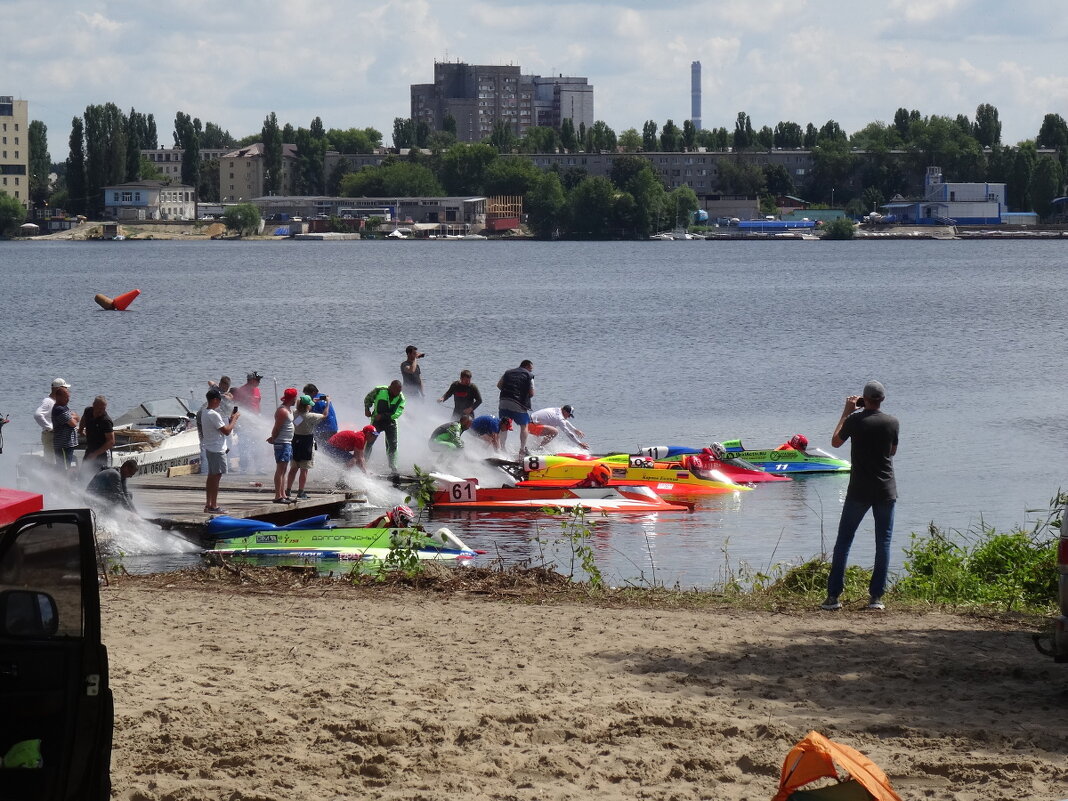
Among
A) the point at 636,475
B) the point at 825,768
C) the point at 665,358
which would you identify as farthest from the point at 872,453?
the point at 665,358

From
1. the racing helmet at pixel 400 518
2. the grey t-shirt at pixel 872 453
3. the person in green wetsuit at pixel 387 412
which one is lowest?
the racing helmet at pixel 400 518

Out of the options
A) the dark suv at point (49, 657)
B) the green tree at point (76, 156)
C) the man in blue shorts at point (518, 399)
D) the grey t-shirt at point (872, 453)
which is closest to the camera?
the dark suv at point (49, 657)

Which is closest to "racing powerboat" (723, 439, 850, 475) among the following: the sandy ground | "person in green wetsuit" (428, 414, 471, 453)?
"person in green wetsuit" (428, 414, 471, 453)

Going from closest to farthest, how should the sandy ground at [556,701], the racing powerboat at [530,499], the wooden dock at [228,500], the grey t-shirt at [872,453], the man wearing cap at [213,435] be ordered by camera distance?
the sandy ground at [556,701] → the grey t-shirt at [872,453] → the man wearing cap at [213,435] → the wooden dock at [228,500] → the racing powerboat at [530,499]

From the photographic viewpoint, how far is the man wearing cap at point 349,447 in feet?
70.7

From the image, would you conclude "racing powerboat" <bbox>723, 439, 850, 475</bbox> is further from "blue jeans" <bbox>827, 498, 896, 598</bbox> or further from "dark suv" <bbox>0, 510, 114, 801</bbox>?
"dark suv" <bbox>0, 510, 114, 801</bbox>

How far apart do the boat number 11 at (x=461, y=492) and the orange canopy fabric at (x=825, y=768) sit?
49.8 feet

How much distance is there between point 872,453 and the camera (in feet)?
38.3

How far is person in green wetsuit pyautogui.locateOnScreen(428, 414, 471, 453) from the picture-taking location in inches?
910

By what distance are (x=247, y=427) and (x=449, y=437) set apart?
3916 millimetres

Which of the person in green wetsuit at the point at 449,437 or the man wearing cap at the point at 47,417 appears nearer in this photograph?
the man wearing cap at the point at 47,417

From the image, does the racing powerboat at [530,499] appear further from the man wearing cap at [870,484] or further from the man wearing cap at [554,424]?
the man wearing cap at [870,484]

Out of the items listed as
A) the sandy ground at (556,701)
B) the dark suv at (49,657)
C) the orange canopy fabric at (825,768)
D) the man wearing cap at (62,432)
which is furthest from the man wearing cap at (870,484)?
the man wearing cap at (62,432)

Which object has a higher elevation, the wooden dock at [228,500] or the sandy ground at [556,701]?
the sandy ground at [556,701]
